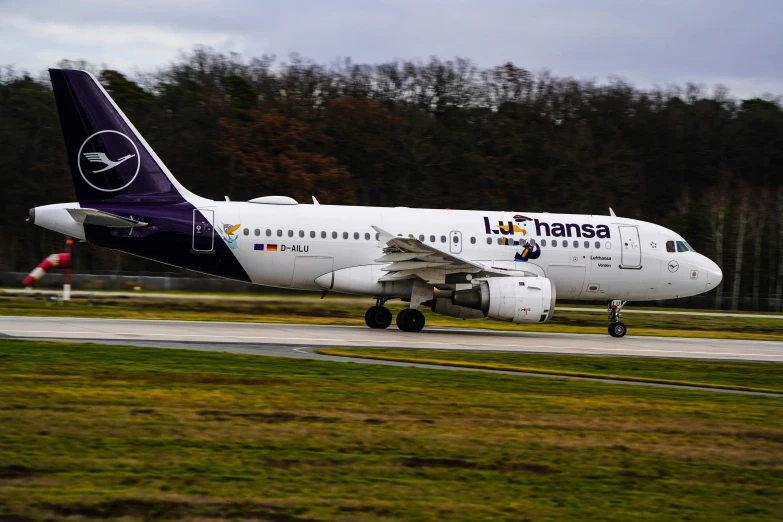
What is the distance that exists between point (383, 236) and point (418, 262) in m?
1.32

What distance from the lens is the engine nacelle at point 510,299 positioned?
2303 cm

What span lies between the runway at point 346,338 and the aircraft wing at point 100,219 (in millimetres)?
2493

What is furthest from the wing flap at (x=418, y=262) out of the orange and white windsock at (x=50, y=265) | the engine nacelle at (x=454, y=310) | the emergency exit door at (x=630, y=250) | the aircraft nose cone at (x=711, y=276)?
the orange and white windsock at (x=50, y=265)

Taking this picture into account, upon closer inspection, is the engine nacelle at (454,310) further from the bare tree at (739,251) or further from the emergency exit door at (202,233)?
the bare tree at (739,251)

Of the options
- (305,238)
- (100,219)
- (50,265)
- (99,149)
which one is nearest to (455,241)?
(305,238)

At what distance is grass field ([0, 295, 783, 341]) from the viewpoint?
26406 mm

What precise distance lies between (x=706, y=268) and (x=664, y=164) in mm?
38478

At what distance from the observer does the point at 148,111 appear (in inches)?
2201

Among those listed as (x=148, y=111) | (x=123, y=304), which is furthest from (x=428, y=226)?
(x=148, y=111)

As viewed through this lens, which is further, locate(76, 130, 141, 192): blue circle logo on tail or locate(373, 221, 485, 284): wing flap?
locate(76, 130, 141, 192): blue circle logo on tail

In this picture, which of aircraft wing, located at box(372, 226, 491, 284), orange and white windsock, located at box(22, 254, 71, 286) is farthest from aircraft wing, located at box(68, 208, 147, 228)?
orange and white windsock, located at box(22, 254, 71, 286)

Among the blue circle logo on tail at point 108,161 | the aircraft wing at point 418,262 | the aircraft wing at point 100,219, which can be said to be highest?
the blue circle logo on tail at point 108,161

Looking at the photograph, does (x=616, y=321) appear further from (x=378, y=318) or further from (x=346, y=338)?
(x=346, y=338)

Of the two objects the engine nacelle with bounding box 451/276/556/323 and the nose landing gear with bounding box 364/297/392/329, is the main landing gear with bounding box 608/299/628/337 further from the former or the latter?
the nose landing gear with bounding box 364/297/392/329
